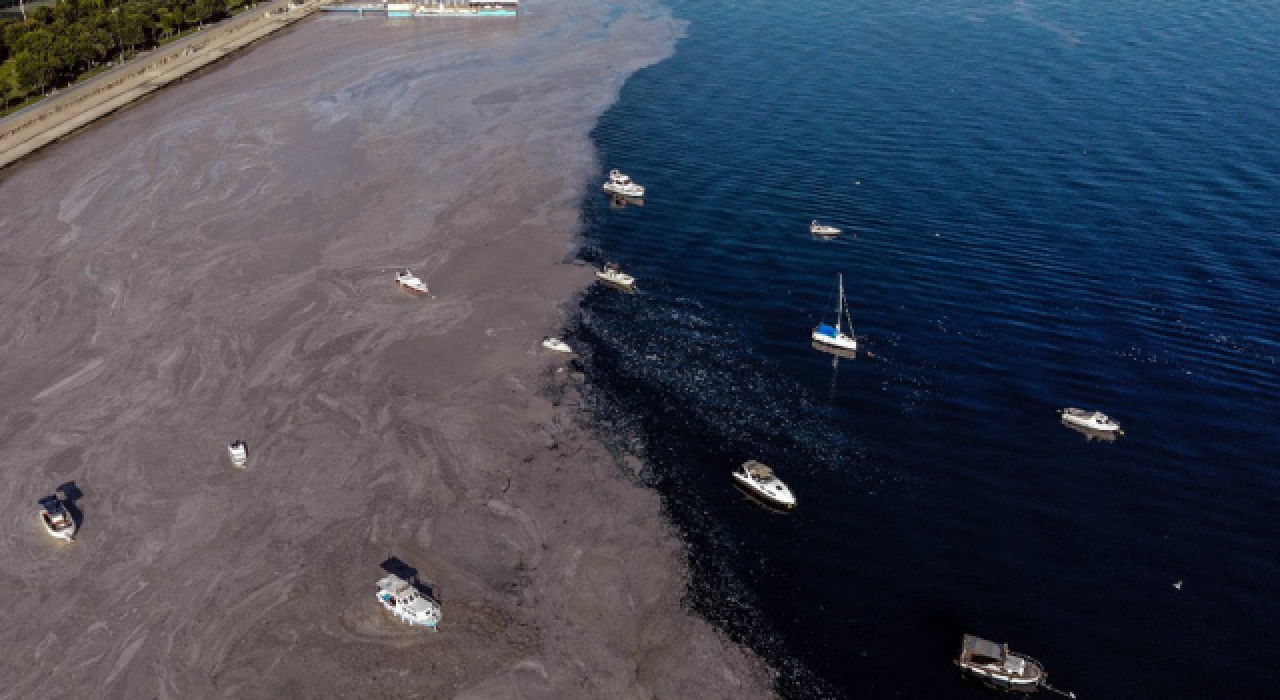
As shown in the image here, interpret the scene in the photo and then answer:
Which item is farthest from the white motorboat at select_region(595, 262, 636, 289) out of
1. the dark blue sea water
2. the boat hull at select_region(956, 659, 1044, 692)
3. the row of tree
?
the row of tree

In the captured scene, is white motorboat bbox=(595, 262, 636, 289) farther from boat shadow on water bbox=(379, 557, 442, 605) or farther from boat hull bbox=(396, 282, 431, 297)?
boat shadow on water bbox=(379, 557, 442, 605)

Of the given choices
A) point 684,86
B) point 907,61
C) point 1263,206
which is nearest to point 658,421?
point 1263,206

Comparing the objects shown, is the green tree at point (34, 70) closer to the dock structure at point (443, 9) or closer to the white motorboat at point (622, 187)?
the dock structure at point (443, 9)

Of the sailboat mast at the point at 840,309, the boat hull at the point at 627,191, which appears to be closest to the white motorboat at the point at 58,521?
the sailboat mast at the point at 840,309

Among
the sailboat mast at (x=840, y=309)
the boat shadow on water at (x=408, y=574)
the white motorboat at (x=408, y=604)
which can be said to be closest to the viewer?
the white motorboat at (x=408, y=604)

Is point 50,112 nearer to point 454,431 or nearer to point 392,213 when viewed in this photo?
point 392,213

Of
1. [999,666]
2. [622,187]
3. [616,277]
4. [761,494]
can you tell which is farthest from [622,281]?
[999,666]
